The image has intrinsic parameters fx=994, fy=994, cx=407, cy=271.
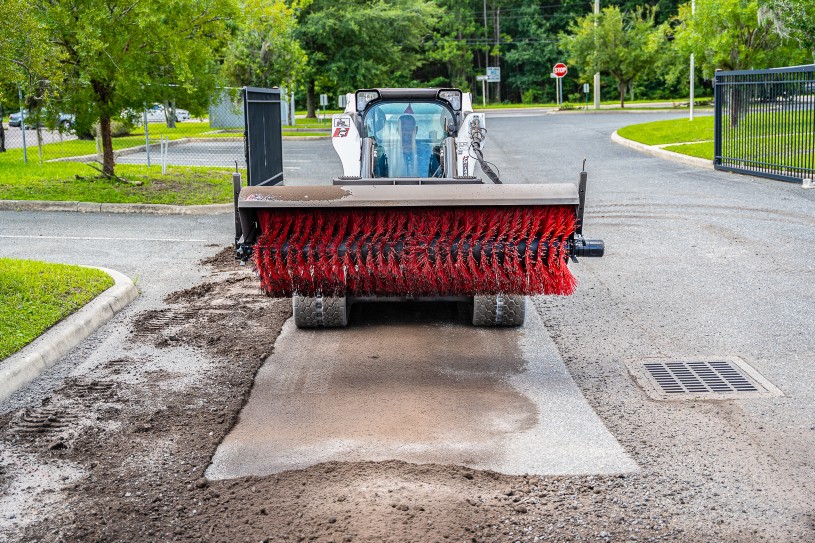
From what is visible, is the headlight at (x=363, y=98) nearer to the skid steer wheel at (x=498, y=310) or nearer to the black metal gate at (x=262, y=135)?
the black metal gate at (x=262, y=135)

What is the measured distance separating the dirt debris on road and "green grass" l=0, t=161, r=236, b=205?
36.2 ft

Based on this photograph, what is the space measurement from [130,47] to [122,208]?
113 inches

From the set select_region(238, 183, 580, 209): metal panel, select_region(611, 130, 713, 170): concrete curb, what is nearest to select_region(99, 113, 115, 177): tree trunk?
select_region(611, 130, 713, 170): concrete curb

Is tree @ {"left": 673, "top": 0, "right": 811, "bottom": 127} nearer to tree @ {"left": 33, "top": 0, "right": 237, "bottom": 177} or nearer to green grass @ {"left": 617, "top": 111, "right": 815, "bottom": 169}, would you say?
green grass @ {"left": 617, "top": 111, "right": 815, "bottom": 169}

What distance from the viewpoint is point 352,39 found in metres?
46.7

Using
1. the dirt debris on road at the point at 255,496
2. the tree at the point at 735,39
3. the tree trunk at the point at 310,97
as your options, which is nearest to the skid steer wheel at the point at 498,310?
the dirt debris on road at the point at 255,496

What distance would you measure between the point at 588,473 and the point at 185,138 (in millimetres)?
30560

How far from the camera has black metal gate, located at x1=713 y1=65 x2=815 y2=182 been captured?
18453 millimetres

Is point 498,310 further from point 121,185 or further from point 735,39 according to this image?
point 735,39

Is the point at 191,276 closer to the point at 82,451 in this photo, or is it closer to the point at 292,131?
the point at 82,451

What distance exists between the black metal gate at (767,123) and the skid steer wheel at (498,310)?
38.7 feet

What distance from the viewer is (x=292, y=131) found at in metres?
39.9

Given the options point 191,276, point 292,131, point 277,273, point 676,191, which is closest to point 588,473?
point 277,273

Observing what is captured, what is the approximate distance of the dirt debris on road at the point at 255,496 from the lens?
4.54 meters
